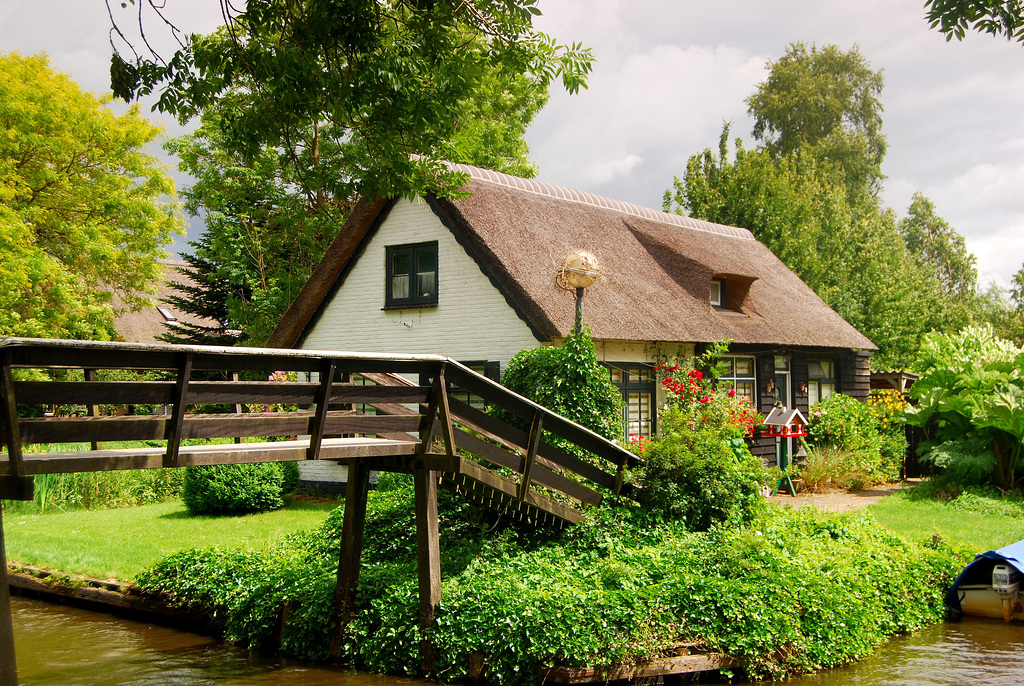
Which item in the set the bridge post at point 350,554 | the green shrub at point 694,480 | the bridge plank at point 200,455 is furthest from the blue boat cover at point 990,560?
the bridge post at point 350,554

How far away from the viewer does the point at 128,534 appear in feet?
44.7

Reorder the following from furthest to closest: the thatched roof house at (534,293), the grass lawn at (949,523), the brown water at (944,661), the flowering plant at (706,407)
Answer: the thatched roof house at (534,293)
the grass lawn at (949,523)
the flowering plant at (706,407)
the brown water at (944,661)

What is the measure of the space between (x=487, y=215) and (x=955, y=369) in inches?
364

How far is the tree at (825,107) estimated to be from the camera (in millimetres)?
42375

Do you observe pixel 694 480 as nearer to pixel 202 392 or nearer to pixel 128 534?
pixel 202 392

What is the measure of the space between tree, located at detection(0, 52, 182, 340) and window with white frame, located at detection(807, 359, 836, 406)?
20.2 m

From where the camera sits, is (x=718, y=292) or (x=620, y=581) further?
(x=718, y=292)

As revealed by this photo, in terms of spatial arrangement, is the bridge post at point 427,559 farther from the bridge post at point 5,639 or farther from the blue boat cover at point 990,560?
the blue boat cover at point 990,560

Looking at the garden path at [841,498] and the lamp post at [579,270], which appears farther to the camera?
the garden path at [841,498]

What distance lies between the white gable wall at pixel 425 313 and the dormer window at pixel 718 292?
242 inches

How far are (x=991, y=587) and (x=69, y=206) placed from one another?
27.0 meters

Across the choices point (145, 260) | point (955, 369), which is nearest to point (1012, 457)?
point (955, 369)

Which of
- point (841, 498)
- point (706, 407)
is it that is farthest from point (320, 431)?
point (841, 498)

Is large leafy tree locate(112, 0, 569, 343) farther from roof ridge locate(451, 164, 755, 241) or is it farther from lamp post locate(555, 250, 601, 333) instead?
roof ridge locate(451, 164, 755, 241)
